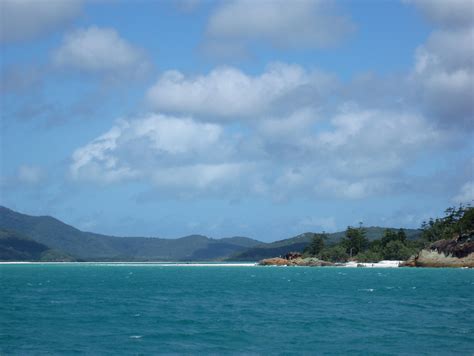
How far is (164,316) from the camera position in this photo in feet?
232

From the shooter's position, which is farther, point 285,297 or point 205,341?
point 285,297

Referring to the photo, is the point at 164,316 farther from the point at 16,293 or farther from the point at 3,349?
the point at 16,293

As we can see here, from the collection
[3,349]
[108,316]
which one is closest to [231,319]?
[108,316]

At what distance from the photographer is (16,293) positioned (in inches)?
A: 4220

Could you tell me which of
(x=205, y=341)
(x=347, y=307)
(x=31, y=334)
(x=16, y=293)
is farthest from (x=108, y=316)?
(x=16, y=293)

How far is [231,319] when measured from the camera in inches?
2689

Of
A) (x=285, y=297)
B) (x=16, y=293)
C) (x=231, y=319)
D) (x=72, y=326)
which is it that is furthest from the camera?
(x=16, y=293)

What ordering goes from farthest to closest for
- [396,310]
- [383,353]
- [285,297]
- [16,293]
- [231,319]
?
[16,293], [285,297], [396,310], [231,319], [383,353]

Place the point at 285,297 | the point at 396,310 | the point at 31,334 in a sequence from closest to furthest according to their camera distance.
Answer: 1. the point at 31,334
2. the point at 396,310
3. the point at 285,297

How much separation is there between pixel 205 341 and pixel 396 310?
103 feet

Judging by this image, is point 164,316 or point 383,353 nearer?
point 383,353

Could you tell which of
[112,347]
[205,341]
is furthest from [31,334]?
[205,341]

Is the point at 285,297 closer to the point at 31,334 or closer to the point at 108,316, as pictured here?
the point at 108,316

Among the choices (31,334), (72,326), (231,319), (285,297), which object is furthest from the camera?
(285,297)
